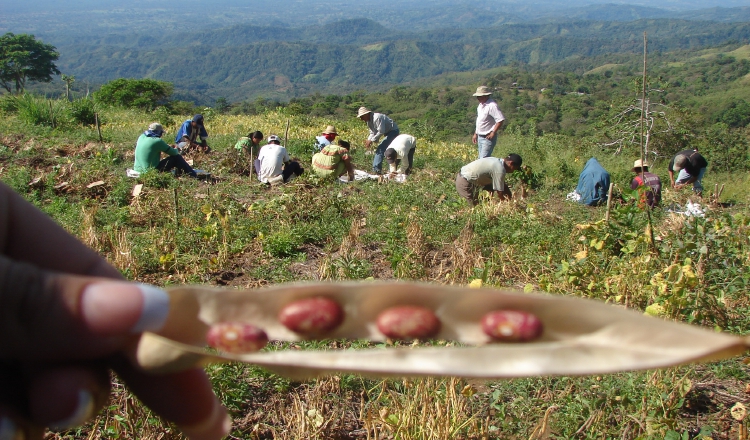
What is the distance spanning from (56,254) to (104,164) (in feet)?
31.4

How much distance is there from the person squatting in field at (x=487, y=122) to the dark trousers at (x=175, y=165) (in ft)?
16.4

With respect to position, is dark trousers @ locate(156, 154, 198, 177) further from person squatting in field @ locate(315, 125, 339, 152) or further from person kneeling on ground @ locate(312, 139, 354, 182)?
person squatting in field @ locate(315, 125, 339, 152)

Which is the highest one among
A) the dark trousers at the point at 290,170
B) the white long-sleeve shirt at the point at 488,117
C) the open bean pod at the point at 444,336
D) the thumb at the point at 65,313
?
the thumb at the point at 65,313

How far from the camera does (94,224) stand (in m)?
6.27

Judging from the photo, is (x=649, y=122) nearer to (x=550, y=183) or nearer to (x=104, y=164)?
(x=550, y=183)

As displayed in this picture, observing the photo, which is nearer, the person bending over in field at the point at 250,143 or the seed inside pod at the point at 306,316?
the seed inside pod at the point at 306,316

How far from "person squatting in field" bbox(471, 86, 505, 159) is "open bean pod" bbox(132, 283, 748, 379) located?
8.45 meters

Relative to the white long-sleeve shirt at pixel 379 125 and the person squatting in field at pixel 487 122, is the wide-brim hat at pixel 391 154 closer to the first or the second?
the white long-sleeve shirt at pixel 379 125

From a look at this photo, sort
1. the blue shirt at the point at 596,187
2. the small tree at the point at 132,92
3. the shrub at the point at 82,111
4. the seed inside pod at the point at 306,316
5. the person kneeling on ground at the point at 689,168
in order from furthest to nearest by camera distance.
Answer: the small tree at the point at 132,92, the shrub at the point at 82,111, the person kneeling on ground at the point at 689,168, the blue shirt at the point at 596,187, the seed inside pod at the point at 306,316

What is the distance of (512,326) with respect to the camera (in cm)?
103

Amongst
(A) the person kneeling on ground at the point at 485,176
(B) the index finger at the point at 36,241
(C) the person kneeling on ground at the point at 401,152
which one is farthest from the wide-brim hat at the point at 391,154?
(B) the index finger at the point at 36,241

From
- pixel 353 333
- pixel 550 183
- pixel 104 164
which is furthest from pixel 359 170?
pixel 353 333

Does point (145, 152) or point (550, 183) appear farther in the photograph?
point (550, 183)

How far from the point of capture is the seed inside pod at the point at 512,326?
1.01 meters
